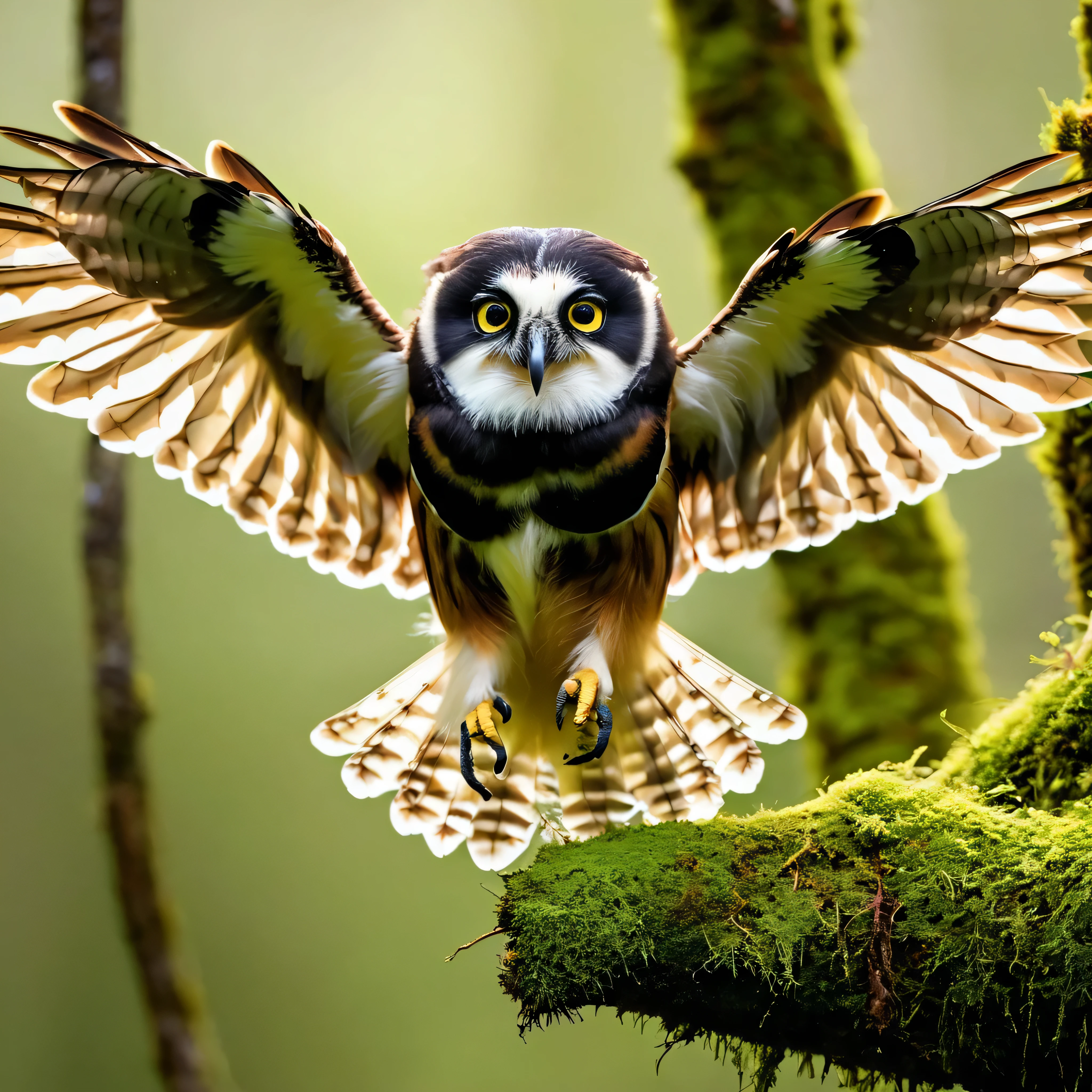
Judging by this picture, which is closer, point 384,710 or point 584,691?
point 584,691

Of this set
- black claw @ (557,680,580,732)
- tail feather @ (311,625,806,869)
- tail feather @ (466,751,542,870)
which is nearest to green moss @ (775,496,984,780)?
tail feather @ (311,625,806,869)

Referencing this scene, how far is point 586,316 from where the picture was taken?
202 cm

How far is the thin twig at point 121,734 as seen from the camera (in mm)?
3207

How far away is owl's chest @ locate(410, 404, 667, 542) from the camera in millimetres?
2000

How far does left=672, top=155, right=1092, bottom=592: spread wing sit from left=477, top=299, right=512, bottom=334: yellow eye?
0.45 metres

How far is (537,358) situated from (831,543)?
150 cm

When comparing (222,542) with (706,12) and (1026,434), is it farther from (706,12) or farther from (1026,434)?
(1026,434)

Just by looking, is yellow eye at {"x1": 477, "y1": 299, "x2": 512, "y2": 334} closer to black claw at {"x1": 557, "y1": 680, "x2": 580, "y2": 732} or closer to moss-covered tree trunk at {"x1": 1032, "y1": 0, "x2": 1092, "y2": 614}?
black claw at {"x1": 557, "y1": 680, "x2": 580, "y2": 732}

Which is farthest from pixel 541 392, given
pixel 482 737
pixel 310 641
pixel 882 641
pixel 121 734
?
pixel 310 641

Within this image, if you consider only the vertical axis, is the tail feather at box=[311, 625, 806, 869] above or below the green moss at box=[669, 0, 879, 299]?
below

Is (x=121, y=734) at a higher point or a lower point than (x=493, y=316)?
lower

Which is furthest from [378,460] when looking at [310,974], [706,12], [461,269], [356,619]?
[310,974]

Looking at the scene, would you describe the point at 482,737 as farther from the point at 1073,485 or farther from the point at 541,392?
the point at 1073,485

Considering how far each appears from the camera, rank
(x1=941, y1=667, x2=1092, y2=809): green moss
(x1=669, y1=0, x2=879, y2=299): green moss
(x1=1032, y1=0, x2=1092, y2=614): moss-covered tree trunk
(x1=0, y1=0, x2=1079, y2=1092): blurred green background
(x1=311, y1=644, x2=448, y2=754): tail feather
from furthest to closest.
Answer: (x1=0, y1=0, x2=1079, y2=1092): blurred green background → (x1=669, y1=0, x2=879, y2=299): green moss → (x1=311, y1=644, x2=448, y2=754): tail feather → (x1=1032, y1=0, x2=1092, y2=614): moss-covered tree trunk → (x1=941, y1=667, x2=1092, y2=809): green moss
